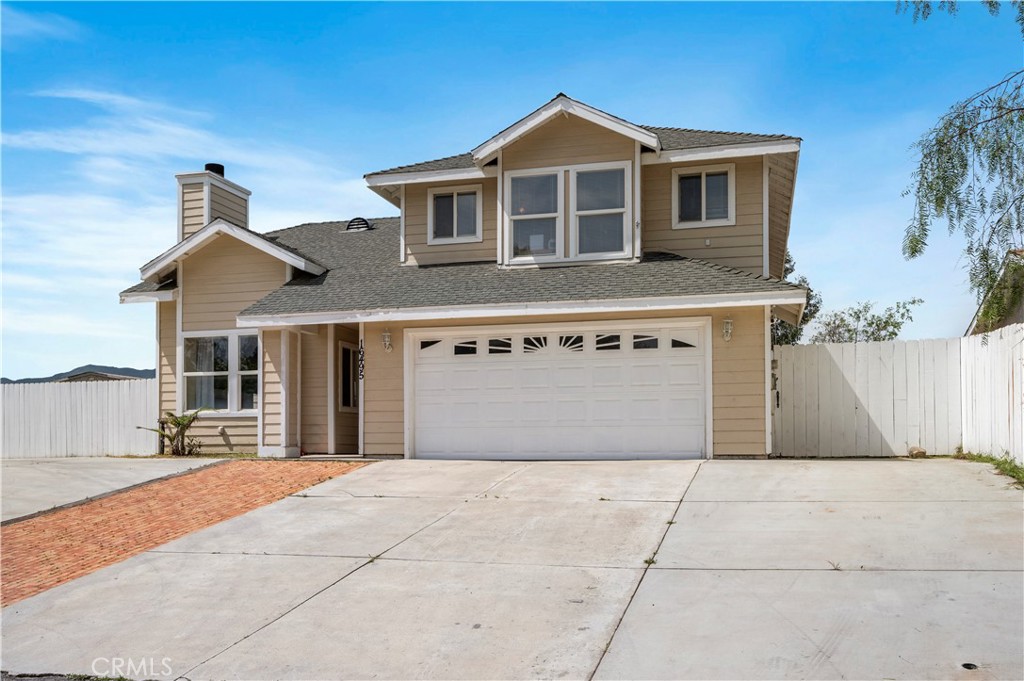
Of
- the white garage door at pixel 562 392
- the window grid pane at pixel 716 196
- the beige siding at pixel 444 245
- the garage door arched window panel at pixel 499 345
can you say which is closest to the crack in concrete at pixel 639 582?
the white garage door at pixel 562 392

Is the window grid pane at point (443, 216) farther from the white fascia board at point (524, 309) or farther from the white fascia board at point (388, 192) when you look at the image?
the white fascia board at point (524, 309)

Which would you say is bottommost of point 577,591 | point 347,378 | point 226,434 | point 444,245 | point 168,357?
point 577,591

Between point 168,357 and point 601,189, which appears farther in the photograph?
point 168,357

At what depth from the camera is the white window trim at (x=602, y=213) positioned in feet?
49.5

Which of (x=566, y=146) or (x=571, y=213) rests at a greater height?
(x=566, y=146)

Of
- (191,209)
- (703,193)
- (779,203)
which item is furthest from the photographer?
(191,209)

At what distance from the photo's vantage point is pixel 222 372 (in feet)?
57.2

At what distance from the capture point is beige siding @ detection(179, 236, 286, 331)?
17344 millimetres

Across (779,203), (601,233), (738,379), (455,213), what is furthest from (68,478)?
(779,203)

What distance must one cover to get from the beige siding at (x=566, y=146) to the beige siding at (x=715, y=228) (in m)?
0.80

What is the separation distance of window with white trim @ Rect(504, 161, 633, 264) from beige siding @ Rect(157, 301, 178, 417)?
7.38 metres

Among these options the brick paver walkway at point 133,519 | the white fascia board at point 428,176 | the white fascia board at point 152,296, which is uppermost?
the white fascia board at point 428,176

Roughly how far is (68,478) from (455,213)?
26.8ft

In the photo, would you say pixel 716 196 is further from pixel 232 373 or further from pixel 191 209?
pixel 191 209
